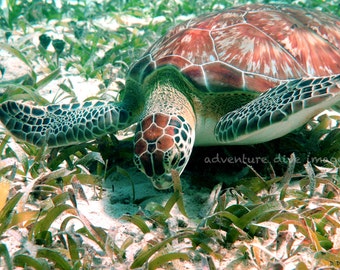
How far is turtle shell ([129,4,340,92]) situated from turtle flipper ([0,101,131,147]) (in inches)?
17.0

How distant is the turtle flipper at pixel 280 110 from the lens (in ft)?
6.82

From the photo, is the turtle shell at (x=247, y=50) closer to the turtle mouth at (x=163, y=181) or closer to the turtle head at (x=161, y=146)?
the turtle head at (x=161, y=146)

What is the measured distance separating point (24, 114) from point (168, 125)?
1.33 m

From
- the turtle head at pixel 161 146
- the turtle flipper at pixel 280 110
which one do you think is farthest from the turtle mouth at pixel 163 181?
the turtle flipper at pixel 280 110

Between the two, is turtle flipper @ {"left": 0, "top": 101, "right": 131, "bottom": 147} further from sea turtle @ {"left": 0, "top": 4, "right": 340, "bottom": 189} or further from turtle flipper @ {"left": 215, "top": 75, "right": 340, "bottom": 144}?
turtle flipper @ {"left": 215, "top": 75, "right": 340, "bottom": 144}

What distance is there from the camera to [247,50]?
2803 millimetres

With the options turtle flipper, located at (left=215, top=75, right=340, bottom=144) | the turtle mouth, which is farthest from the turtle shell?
the turtle mouth

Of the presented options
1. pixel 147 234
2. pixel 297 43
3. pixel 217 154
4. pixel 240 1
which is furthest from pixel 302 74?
pixel 240 1

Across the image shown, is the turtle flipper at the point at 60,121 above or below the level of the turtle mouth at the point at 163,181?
above

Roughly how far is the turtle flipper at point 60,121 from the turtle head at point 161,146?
498 mm

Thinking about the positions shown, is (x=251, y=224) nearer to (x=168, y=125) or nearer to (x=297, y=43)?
(x=168, y=125)

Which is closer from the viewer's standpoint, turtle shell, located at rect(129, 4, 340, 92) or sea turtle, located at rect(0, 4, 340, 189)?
sea turtle, located at rect(0, 4, 340, 189)

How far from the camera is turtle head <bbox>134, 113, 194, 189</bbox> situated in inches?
88.0

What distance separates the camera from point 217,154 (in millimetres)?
2732
